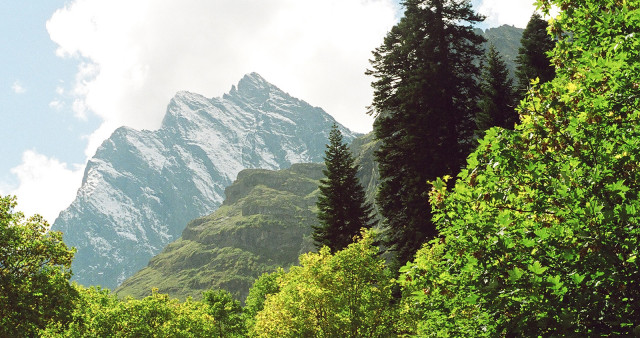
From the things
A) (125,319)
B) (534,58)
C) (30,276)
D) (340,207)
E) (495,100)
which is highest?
(534,58)

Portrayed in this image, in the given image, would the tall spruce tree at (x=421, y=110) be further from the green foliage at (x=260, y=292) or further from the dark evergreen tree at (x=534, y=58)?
the green foliage at (x=260, y=292)

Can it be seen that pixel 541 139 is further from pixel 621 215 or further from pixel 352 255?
pixel 352 255

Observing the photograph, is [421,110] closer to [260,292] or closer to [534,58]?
[534,58]

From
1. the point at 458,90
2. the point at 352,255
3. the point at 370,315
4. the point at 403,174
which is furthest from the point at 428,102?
the point at 370,315

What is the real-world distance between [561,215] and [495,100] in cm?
3069

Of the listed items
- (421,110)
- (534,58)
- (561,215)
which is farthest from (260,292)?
(561,215)

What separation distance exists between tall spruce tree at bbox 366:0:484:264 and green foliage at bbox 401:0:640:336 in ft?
62.9

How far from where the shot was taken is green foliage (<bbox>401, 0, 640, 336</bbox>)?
5.94 m

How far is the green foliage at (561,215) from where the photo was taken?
19.5ft

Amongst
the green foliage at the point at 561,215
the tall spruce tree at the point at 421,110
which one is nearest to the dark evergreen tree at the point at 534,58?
the tall spruce tree at the point at 421,110

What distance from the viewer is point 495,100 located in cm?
3478

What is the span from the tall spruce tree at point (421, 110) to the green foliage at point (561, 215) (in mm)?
19161

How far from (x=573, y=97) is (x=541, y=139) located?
40.4 inches

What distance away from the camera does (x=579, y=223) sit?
608cm
